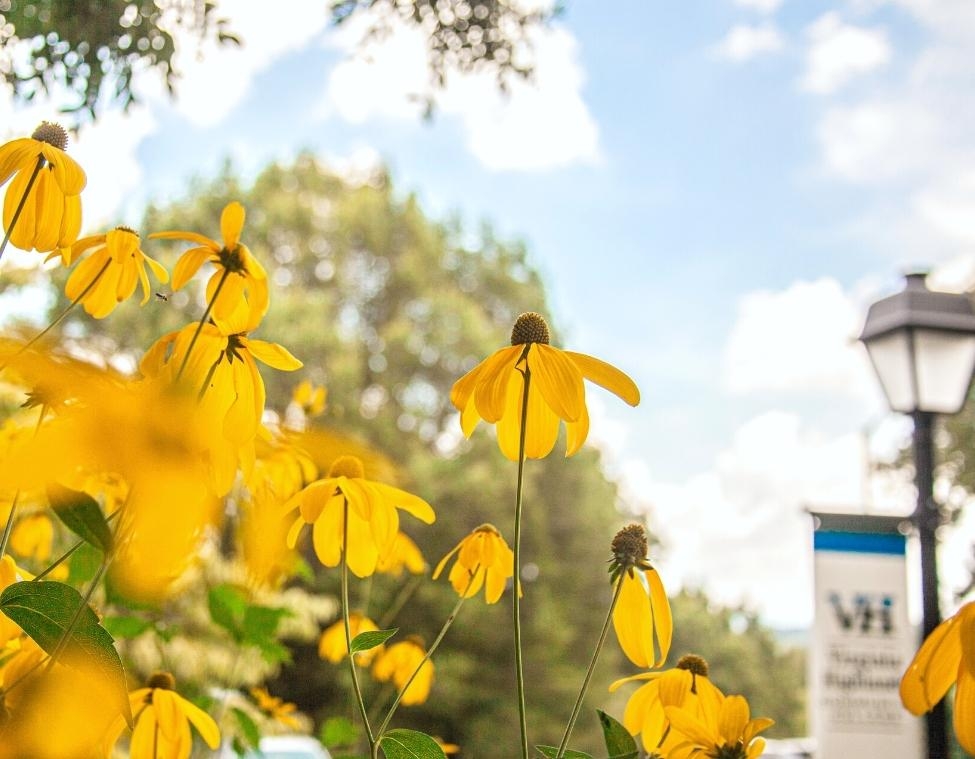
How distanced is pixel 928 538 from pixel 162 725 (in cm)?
239

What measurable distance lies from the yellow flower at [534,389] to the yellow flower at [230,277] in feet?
0.39

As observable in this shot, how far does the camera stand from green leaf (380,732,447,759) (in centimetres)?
50

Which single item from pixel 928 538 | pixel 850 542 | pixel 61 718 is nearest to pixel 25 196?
pixel 61 718

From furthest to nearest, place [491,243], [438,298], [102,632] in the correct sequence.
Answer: [491,243]
[438,298]
[102,632]

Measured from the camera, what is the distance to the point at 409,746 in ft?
1.67

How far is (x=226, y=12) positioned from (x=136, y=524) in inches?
81.9

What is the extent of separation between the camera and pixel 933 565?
8.41 ft

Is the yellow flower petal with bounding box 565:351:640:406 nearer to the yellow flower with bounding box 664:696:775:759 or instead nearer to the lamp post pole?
the yellow flower with bounding box 664:696:775:759

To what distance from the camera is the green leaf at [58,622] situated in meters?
0.37

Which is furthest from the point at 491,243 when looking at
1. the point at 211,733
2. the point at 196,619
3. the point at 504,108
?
the point at 211,733

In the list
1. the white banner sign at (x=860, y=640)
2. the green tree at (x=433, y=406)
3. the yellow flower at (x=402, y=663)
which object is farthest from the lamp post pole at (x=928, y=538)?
the green tree at (x=433, y=406)

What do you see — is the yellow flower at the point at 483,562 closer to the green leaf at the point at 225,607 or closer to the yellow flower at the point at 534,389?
the yellow flower at the point at 534,389

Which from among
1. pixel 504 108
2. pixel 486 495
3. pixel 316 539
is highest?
pixel 486 495

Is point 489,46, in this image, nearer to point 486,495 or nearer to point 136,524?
point 136,524
